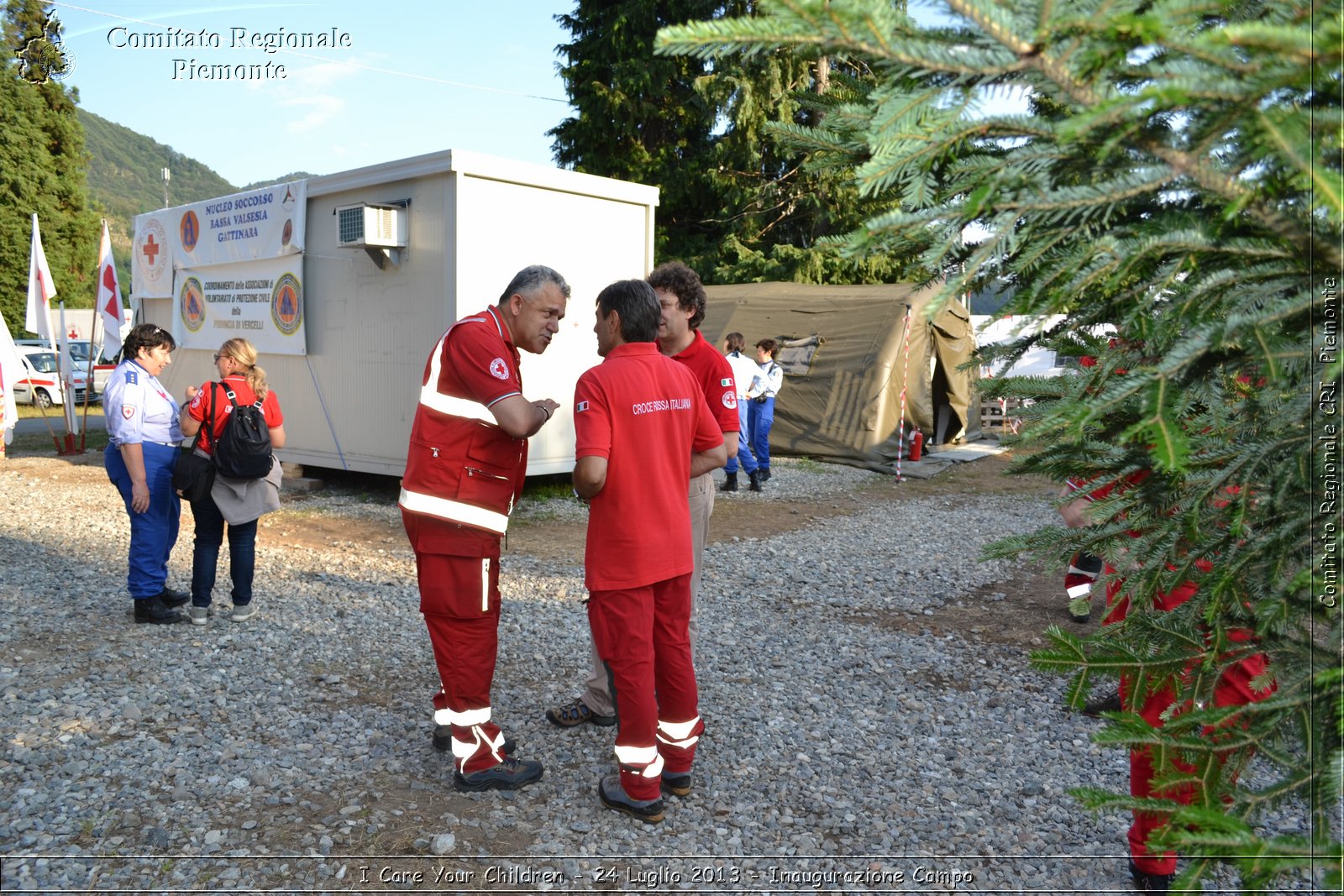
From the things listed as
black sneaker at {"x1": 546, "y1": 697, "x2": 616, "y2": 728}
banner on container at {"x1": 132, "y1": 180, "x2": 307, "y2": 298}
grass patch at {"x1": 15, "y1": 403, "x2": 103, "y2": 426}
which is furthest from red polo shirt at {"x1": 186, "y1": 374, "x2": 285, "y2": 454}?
grass patch at {"x1": 15, "y1": 403, "x2": 103, "y2": 426}

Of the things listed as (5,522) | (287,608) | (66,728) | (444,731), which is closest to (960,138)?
(444,731)

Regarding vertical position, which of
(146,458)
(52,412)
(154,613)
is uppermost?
(146,458)

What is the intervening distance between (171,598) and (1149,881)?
17.3 ft

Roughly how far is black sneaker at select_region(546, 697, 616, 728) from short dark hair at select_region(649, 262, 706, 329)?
1.80 metres

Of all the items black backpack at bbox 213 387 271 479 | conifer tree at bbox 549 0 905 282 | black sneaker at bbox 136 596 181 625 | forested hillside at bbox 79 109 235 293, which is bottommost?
black sneaker at bbox 136 596 181 625

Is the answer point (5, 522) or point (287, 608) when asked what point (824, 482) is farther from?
point (5, 522)

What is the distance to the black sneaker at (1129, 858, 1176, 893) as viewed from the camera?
280cm

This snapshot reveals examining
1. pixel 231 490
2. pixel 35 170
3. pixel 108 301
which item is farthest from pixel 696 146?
pixel 35 170

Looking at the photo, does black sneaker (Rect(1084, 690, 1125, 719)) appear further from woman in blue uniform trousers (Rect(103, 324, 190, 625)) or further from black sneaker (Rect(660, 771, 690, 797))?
woman in blue uniform trousers (Rect(103, 324, 190, 625))

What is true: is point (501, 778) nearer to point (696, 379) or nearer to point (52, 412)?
point (696, 379)

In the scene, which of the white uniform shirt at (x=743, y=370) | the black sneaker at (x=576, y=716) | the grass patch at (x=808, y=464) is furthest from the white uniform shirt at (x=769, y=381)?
the black sneaker at (x=576, y=716)

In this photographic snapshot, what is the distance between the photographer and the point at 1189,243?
1.36m

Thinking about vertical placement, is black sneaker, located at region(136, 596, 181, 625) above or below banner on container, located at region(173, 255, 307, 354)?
below

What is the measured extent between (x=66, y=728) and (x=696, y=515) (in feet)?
9.42
